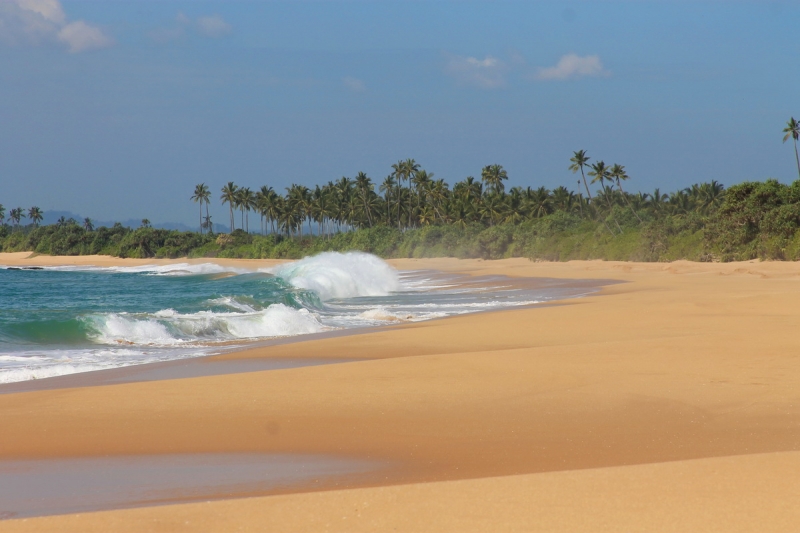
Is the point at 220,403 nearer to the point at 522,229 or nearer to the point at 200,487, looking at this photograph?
the point at 200,487

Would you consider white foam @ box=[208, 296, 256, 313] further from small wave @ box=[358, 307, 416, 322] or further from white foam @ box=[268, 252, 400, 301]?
white foam @ box=[268, 252, 400, 301]

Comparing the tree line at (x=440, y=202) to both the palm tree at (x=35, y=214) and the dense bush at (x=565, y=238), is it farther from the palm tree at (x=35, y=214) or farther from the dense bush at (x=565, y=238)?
the palm tree at (x=35, y=214)

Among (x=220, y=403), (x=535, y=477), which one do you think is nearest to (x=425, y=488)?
(x=535, y=477)

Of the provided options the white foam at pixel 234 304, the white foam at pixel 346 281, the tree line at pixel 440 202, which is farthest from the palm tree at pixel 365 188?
the white foam at pixel 234 304

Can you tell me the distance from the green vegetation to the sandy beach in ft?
92.5

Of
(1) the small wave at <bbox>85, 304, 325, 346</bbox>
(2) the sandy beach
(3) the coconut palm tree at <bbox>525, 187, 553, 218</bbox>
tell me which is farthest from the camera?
(3) the coconut palm tree at <bbox>525, 187, 553, 218</bbox>

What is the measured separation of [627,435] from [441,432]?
151cm

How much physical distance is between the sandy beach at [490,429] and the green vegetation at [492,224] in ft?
92.5

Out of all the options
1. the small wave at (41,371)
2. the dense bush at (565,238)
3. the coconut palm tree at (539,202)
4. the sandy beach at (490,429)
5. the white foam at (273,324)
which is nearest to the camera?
the sandy beach at (490,429)

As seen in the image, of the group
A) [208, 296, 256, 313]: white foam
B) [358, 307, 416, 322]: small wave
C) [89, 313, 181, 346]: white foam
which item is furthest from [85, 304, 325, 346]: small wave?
[208, 296, 256, 313]: white foam

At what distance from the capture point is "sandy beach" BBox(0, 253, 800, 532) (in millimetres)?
4191

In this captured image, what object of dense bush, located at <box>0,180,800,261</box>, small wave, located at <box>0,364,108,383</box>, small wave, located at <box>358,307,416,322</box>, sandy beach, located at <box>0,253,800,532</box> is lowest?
small wave, located at <box>358,307,416,322</box>

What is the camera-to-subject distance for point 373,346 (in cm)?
1306

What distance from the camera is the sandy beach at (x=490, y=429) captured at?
4.19 metres
